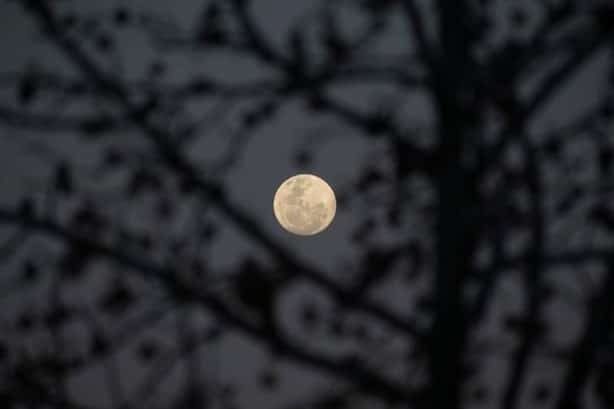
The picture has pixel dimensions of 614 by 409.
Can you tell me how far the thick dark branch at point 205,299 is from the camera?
415 cm

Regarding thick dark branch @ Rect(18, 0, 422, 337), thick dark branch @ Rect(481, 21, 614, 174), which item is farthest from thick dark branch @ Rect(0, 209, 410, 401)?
thick dark branch @ Rect(481, 21, 614, 174)

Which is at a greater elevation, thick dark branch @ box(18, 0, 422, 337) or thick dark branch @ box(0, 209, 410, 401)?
thick dark branch @ box(18, 0, 422, 337)

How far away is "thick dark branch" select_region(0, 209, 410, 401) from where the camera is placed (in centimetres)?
415

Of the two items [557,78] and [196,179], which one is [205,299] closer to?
[196,179]

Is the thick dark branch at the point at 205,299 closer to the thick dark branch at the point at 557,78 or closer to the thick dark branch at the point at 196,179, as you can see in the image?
the thick dark branch at the point at 196,179

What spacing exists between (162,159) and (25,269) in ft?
3.80

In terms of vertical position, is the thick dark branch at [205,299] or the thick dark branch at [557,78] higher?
the thick dark branch at [557,78]

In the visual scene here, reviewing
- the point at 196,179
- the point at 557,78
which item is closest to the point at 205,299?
the point at 196,179

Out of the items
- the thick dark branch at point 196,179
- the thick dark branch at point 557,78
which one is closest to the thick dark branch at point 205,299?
the thick dark branch at point 196,179

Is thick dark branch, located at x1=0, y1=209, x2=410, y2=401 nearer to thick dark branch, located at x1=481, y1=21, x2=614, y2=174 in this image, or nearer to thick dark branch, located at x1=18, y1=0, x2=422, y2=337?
thick dark branch, located at x1=18, y1=0, x2=422, y2=337

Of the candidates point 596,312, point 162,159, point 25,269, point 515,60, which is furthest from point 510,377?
point 25,269

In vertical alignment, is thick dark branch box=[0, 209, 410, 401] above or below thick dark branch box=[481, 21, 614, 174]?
below

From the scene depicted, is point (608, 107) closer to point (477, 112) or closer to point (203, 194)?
point (477, 112)

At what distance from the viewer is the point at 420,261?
19.7 ft
